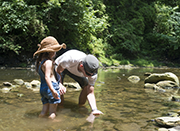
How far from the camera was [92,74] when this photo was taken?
128 inches

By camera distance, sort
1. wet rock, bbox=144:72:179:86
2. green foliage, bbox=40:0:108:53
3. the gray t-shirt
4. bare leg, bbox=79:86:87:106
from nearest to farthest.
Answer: the gray t-shirt
bare leg, bbox=79:86:87:106
wet rock, bbox=144:72:179:86
green foliage, bbox=40:0:108:53

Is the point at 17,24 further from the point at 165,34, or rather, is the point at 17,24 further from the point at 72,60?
the point at 165,34

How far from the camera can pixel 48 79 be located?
115 inches

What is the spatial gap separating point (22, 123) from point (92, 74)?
138 centimetres

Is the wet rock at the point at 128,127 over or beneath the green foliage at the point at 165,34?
beneath

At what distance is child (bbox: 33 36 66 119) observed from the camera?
2.98 metres

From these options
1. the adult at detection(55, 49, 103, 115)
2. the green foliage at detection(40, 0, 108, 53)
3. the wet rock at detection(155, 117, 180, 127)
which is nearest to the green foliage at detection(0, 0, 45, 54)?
the green foliage at detection(40, 0, 108, 53)

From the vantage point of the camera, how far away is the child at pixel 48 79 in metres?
2.98

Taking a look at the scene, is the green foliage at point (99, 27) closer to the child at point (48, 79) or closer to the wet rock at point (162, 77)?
the wet rock at point (162, 77)

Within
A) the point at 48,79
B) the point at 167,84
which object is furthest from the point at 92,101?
the point at 167,84

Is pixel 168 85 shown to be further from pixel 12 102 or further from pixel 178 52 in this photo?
pixel 178 52

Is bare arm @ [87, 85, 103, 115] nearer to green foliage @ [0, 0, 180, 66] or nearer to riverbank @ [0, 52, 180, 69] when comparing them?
green foliage @ [0, 0, 180, 66]

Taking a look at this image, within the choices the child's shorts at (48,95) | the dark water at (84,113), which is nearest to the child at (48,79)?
the child's shorts at (48,95)

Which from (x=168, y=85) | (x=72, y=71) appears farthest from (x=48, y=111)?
(x=168, y=85)
